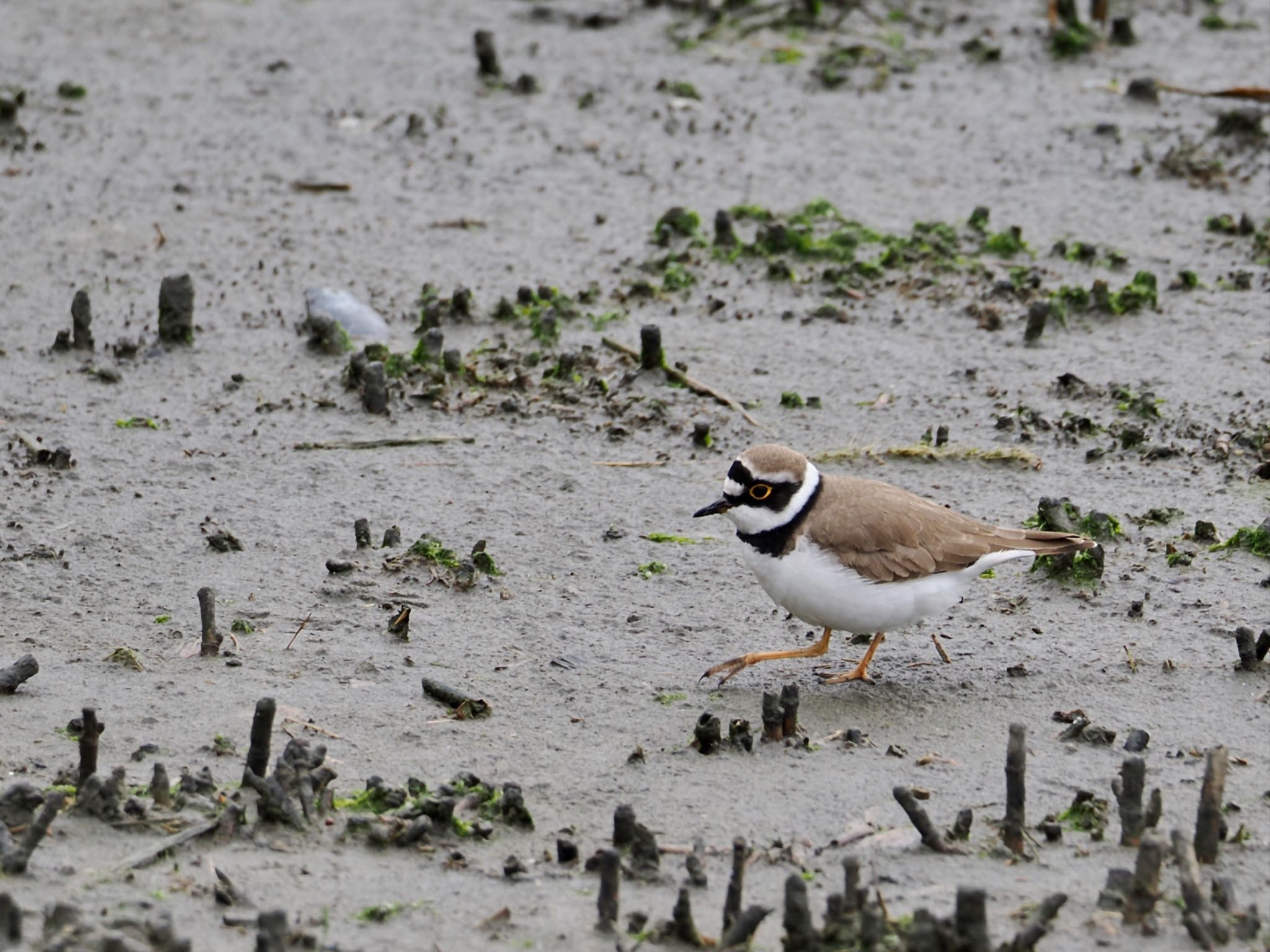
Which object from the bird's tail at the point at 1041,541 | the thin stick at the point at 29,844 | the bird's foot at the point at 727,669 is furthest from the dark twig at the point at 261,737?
the bird's tail at the point at 1041,541

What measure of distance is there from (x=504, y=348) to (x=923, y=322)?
2.47 meters

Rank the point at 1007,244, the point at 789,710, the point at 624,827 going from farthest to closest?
the point at 1007,244 < the point at 789,710 < the point at 624,827

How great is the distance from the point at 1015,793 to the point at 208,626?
120 inches

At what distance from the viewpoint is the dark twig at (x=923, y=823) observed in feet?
15.8

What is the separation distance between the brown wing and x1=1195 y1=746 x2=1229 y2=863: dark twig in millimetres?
1704

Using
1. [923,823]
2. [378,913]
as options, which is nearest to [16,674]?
[378,913]

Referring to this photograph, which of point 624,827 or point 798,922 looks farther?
point 624,827

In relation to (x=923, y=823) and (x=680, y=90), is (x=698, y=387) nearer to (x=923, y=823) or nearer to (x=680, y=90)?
(x=923, y=823)

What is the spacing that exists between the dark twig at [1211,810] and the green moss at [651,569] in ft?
9.47

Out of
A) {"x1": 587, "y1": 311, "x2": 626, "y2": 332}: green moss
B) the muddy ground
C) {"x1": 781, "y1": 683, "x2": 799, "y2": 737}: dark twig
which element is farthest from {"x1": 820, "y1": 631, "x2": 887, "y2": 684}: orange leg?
{"x1": 587, "y1": 311, "x2": 626, "y2": 332}: green moss

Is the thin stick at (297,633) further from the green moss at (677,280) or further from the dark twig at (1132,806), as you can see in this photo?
the green moss at (677,280)

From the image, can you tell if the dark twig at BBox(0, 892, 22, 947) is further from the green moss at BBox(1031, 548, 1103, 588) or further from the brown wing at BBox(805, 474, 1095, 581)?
the green moss at BBox(1031, 548, 1103, 588)

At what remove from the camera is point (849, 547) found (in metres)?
6.26

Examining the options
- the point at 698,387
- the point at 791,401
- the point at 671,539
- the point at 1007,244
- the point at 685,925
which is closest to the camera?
the point at 685,925
